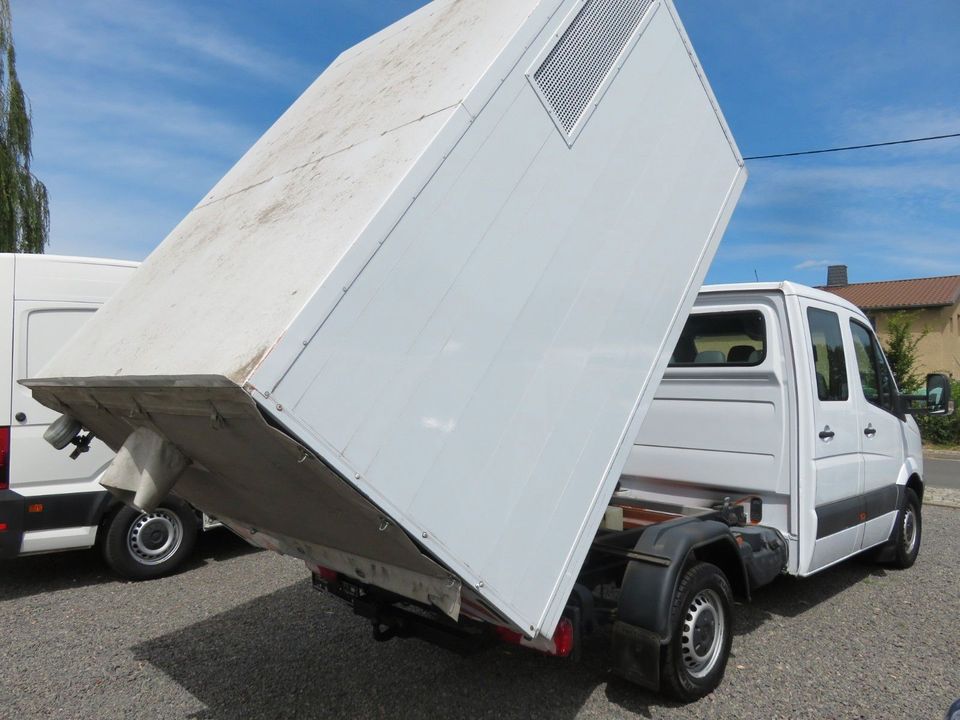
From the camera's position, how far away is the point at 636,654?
11.3ft

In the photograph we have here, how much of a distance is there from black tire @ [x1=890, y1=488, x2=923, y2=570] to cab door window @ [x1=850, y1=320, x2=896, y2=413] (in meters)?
0.88

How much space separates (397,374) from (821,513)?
3.44 meters

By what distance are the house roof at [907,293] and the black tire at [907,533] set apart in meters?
25.9

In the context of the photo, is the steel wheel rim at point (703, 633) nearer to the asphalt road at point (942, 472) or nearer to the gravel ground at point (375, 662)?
the gravel ground at point (375, 662)

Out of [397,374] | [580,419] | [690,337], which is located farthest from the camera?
[690,337]

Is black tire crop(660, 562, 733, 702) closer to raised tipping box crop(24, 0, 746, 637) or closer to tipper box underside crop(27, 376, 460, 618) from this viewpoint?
raised tipping box crop(24, 0, 746, 637)

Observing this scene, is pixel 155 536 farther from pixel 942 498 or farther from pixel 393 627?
pixel 942 498

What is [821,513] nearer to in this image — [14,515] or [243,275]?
[243,275]

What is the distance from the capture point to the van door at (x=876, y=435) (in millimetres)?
5379

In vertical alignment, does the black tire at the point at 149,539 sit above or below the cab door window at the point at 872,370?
below

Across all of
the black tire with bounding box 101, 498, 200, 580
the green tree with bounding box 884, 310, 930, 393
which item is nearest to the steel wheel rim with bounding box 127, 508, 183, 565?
the black tire with bounding box 101, 498, 200, 580

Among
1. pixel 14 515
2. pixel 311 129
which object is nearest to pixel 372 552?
pixel 311 129

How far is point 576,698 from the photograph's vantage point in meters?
3.83

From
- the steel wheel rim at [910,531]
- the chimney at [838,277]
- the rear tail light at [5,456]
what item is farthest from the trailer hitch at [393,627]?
the chimney at [838,277]
